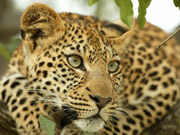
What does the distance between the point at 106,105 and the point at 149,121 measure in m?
1.50

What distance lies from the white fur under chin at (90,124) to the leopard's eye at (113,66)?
1.01m

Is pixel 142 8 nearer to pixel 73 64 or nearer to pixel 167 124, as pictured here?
pixel 73 64

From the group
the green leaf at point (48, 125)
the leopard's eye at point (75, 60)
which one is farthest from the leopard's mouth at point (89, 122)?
the leopard's eye at point (75, 60)

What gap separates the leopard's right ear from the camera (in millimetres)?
4898

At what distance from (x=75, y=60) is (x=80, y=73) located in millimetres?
205

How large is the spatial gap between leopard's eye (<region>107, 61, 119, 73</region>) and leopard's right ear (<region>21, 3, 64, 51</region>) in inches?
35.8

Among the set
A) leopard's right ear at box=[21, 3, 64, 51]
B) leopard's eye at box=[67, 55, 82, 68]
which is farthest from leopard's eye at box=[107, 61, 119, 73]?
leopard's right ear at box=[21, 3, 64, 51]

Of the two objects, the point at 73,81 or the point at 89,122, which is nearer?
the point at 89,122

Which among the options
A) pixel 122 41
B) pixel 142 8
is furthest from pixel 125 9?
pixel 122 41

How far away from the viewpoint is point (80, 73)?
4980 millimetres

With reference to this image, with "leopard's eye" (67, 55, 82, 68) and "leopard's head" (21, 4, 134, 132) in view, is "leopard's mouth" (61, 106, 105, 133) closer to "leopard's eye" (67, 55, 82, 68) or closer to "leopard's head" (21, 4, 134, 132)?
"leopard's head" (21, 4, 134, 132)

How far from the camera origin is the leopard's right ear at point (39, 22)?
4.90 m

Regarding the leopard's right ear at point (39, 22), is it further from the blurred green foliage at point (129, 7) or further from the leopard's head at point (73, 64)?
the blurred green foliage at point (129, 7)

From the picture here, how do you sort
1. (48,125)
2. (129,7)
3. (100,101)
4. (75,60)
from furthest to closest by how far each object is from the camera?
1. (75,60)
2. (100,101)
3. (48,125)
4. (129,7)
